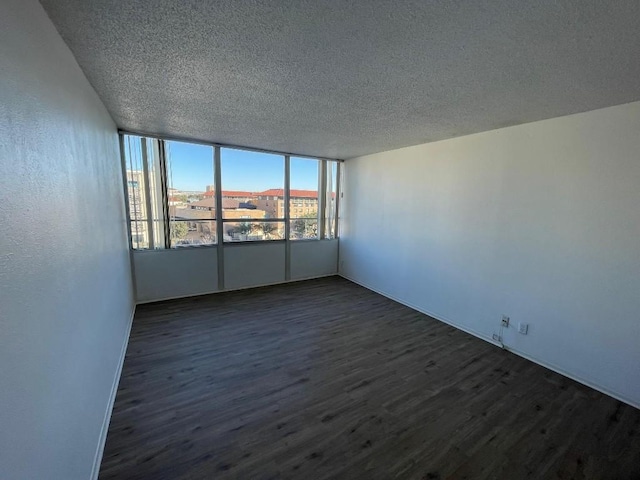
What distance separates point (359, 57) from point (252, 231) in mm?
3803

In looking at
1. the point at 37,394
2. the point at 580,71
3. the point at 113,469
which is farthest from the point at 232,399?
the point at 580,71

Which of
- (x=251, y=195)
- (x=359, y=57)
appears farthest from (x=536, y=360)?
(x=251, y=195)

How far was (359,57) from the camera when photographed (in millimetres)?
1702

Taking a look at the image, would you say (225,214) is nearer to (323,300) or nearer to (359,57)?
(323,300)

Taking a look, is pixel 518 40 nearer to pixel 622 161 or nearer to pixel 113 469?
pixel 622 161

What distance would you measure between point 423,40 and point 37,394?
7.55 feet

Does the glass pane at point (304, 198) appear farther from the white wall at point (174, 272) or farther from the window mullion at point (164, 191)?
the window mullion at point (164, 191)

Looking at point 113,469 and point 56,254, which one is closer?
point 56,254

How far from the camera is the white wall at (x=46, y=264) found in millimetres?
869

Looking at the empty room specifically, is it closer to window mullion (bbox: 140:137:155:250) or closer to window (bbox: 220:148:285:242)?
window mullion (bbox: 140:137:155:250)

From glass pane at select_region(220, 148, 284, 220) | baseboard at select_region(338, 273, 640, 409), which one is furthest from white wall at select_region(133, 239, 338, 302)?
baseboard at select_region(338, 273, 640, 409)

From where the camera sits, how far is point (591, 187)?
248cm

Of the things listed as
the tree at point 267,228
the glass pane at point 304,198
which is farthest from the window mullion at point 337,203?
the tree at point 267,228

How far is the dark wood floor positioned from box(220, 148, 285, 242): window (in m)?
1.94
